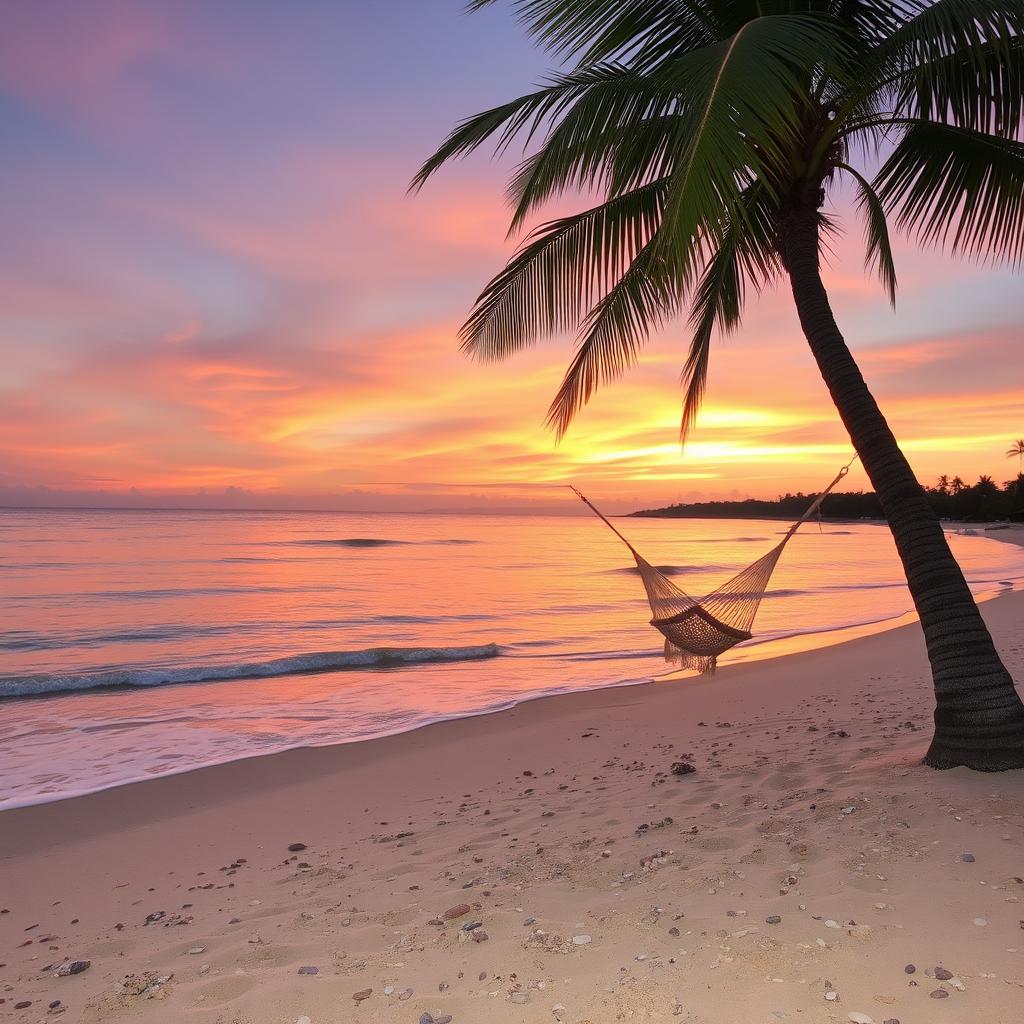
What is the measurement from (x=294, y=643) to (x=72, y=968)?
8.97m

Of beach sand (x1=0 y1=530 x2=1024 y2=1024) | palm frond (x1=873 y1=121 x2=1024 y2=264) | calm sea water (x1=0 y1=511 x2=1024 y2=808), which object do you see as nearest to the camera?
beach sand (x1=0 y1=530 x2=1024 y2=1024)

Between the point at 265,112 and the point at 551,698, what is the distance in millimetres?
6924

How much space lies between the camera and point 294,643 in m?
11.1

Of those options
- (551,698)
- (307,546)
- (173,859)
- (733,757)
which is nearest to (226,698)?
(551,698)

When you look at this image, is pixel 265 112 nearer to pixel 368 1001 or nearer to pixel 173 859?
pixel 173 859

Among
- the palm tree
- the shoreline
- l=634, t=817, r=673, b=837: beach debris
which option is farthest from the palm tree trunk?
the shoreline

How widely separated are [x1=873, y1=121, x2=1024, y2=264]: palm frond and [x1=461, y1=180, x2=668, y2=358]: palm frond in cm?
134

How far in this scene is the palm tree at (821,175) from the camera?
3227mm

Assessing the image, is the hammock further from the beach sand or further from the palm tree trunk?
the palm tree trunk

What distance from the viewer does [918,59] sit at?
322cm

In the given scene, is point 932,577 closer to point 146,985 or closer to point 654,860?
point 654,860

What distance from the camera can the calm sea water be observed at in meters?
6.02

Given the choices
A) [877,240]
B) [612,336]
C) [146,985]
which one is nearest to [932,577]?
[612,336]

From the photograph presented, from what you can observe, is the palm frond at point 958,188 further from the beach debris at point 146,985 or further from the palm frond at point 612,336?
the beach debris at point 146,985
